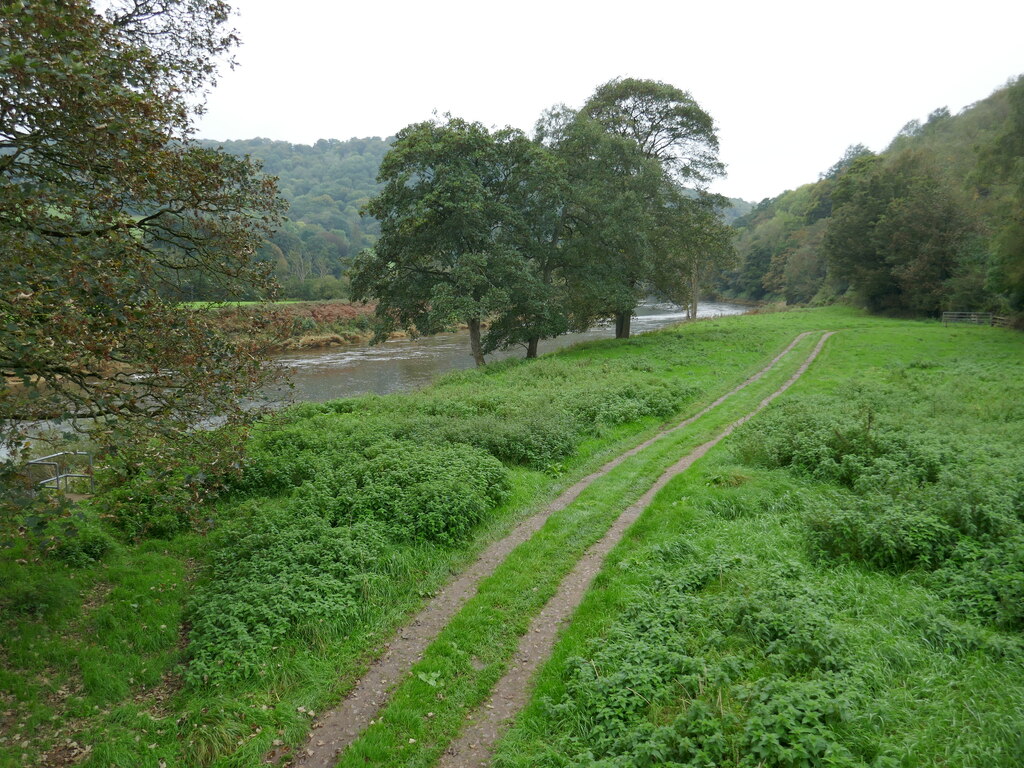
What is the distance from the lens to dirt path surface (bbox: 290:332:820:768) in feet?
18.3

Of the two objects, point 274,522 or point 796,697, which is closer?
point 796,697

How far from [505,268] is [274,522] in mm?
18451

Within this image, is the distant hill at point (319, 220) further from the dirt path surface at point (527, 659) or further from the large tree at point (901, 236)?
the large tree at point (901, 236)

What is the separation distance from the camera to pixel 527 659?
662 cm

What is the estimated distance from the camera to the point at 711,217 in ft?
115

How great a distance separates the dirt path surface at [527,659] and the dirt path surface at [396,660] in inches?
9.4

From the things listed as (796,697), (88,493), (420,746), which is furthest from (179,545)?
(796,697)

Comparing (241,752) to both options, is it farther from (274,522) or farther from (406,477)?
(406,477)

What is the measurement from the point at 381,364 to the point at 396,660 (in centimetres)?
3370

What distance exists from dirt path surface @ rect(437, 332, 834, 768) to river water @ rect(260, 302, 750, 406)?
59.0 feet

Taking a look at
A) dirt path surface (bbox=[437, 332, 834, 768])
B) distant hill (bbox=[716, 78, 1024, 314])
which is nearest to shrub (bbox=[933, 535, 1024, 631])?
dirt path surface (bbox=[437, 332, 834, 768])

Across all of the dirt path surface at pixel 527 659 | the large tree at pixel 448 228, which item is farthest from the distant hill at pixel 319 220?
the dirt path surface at pixel 527 659

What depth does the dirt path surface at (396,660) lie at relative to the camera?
5.57 m

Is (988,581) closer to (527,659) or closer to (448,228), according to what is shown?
(527,659)
